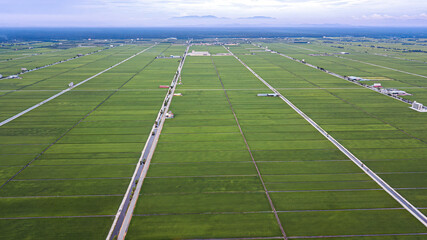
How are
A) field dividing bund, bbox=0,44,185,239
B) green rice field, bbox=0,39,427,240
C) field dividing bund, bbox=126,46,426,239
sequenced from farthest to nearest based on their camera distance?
1. field dividing bund, bbox=0,44,185,239
2. green rice field, bbox=0,39,427,240
3. field dividing bund, bbox=126,46,426,239

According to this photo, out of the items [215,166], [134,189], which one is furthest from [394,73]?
[134,189]

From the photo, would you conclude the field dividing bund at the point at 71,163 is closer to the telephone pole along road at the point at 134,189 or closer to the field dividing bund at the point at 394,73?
the telephone pole along road at the point at 134,189

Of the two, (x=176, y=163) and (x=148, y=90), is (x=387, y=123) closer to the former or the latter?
(x=176, y=163)

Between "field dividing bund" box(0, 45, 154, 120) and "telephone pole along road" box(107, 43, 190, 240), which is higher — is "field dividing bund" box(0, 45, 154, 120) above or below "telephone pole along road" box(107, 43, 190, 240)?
above

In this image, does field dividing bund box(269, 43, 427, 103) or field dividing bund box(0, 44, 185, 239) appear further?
field dividing bund box(269, 43, 427, 103)

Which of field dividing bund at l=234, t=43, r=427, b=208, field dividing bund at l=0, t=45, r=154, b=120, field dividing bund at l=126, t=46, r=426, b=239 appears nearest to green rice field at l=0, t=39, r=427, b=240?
field dividing bund at l=126, t=46, r=426, b=239

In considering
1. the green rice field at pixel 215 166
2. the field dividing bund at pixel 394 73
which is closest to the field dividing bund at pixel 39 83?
the green rice field at pixel 215 166

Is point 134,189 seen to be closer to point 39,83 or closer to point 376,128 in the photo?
point 376,128

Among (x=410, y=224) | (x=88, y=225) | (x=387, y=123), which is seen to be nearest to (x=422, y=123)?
(x=387, y=123)

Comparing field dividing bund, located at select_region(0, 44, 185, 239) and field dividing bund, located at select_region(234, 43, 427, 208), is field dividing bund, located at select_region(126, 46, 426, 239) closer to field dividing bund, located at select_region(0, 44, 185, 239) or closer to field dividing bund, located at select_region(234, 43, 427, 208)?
field dividing bund, located at select_region(234, 43, 427, 208)
